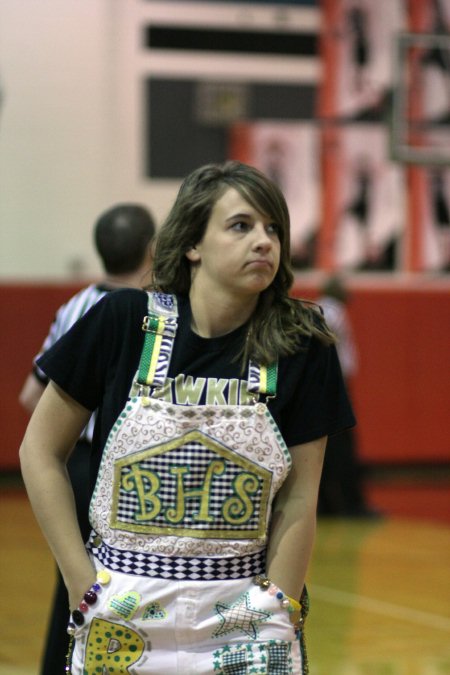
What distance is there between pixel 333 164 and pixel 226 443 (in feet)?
38.6

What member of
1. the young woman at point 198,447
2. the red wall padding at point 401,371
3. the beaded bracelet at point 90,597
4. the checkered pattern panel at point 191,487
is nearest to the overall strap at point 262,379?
the young woman at point 198,447

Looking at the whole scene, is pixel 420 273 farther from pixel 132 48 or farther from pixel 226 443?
pixel 226 443

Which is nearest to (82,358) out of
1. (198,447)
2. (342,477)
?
(198,447)

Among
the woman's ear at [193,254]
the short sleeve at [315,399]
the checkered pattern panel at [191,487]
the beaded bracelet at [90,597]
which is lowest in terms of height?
the beaded bracelet at [90,597]

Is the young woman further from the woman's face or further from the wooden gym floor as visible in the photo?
the wooden gym floor

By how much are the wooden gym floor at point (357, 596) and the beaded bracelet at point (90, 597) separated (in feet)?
9.93

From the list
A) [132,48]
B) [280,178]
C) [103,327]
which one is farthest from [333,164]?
[103,327]

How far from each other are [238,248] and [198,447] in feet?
1.42

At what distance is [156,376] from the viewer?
2.61 meters

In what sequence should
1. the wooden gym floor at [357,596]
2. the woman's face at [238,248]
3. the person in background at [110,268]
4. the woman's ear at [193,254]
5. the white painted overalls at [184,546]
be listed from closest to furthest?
the white painted overalls at [184,546] → the woman's face at [238,248] → the woman's ear at [193,254] → the person in background at [110,268] → the wooden gym floor at [357,596]

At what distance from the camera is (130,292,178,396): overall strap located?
8.57 feet

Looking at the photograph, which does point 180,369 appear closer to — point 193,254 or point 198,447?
point 198,447

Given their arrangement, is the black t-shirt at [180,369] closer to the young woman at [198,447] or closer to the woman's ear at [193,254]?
the young woman at [198,447]

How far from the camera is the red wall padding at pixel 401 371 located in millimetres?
13000
